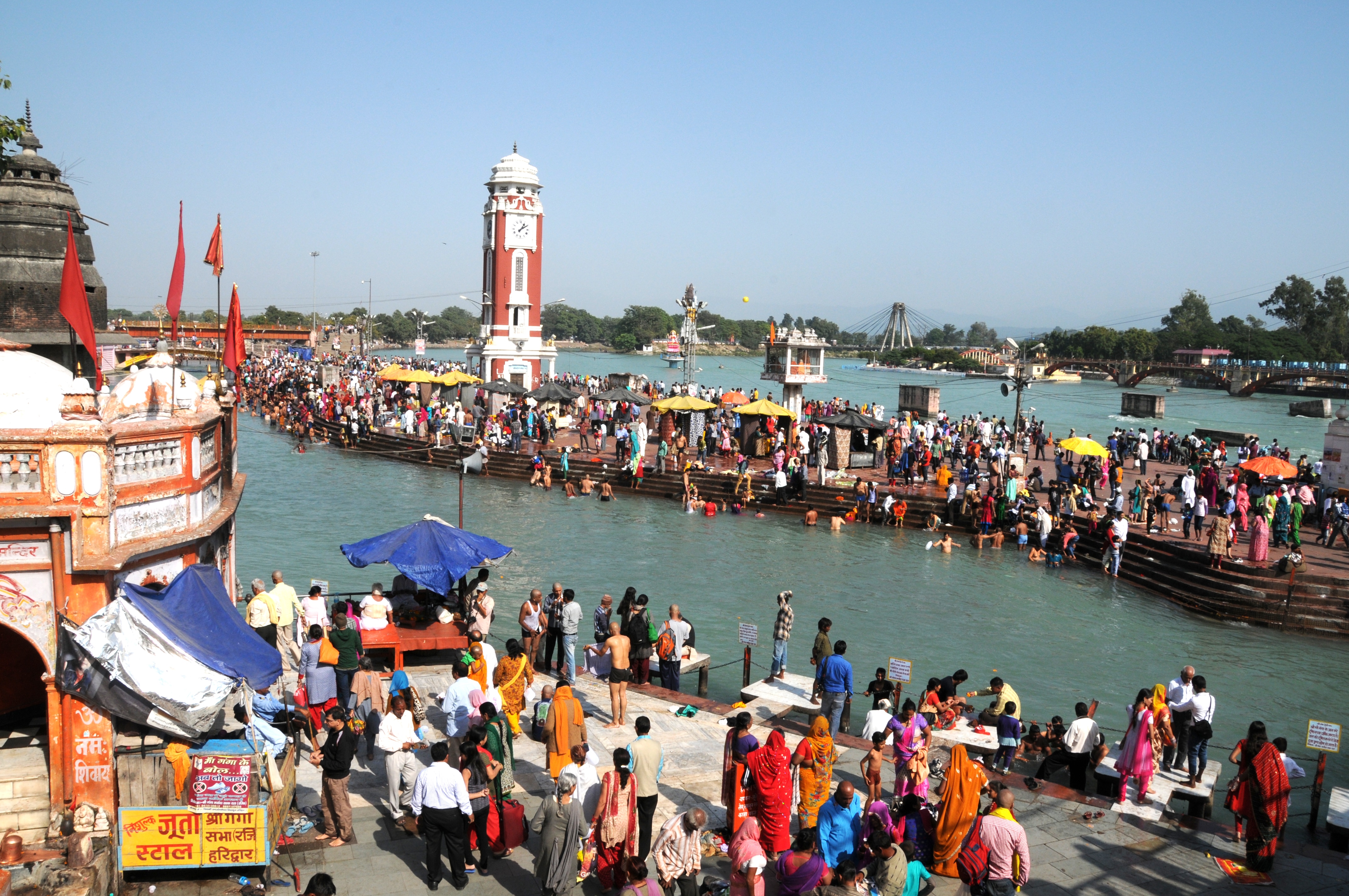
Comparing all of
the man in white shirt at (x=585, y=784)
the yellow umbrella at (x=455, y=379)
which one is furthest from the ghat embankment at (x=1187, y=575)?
the man in white shirt at (x=585, y=784)

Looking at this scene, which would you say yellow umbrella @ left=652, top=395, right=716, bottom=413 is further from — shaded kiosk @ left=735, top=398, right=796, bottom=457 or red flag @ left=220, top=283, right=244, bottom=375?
red flag @ left=220, top=283, right=244, bottom=375

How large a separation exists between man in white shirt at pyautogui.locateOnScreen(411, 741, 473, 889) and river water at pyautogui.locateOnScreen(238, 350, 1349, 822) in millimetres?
6691

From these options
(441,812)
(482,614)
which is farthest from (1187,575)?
(441,812)

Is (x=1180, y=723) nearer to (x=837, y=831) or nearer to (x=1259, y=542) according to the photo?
(x=837, y=831)

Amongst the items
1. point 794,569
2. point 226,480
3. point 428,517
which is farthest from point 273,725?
point 794,569

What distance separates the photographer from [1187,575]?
779 inches

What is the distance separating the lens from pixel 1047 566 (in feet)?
72.8

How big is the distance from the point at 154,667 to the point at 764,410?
76.7 feet

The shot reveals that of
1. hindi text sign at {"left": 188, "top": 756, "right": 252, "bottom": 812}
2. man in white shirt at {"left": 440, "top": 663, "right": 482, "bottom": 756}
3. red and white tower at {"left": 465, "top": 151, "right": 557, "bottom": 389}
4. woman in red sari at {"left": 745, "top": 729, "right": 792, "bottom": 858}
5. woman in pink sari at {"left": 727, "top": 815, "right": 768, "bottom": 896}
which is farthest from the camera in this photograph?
red and white tower at {"left": 465, "top": 151, "right": 557, "bottom": 389}

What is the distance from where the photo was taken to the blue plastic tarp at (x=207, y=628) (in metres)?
7.32

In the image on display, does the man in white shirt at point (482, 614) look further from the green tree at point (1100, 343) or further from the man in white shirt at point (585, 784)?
the green tree at point (1100, 343)

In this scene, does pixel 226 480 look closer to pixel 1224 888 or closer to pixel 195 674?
pixel 195 674

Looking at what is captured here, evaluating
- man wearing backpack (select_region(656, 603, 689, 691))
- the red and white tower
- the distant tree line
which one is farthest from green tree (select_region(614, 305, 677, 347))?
man wearing backpack (select_region(656, 603, 689, 691))

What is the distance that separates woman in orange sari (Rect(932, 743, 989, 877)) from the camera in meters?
7.39
